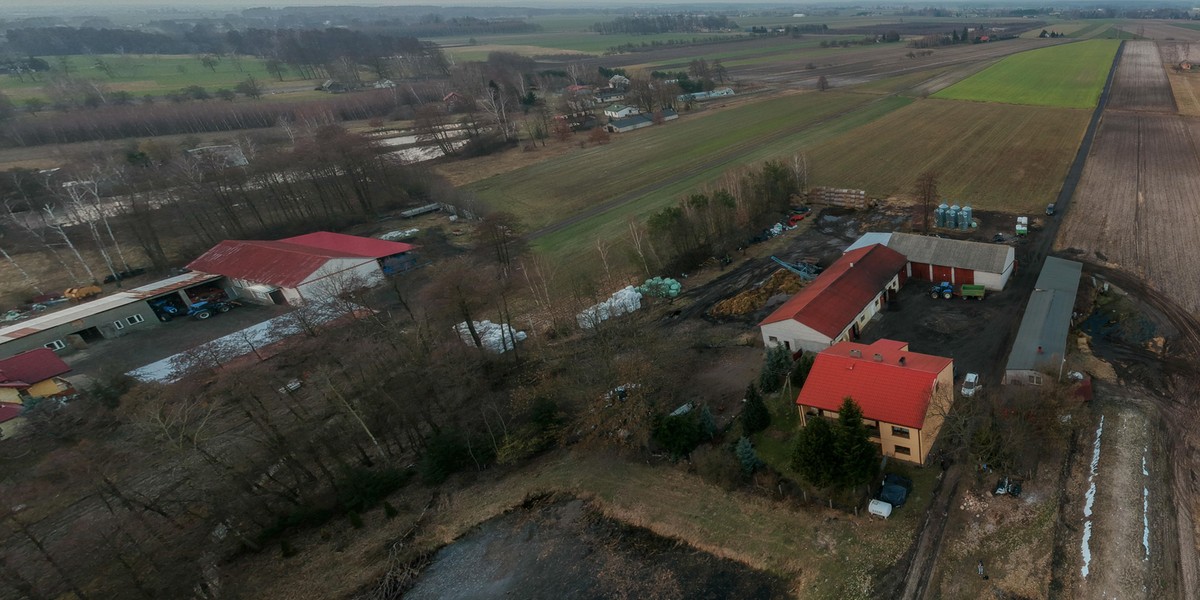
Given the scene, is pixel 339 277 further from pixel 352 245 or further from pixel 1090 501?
pixel 1090 501

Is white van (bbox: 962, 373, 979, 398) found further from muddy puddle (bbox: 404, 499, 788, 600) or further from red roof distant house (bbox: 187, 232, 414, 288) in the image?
red roof distant house (bbox: 187, 232, 414, 288)

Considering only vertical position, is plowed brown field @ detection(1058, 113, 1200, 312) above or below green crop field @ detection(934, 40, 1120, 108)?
below

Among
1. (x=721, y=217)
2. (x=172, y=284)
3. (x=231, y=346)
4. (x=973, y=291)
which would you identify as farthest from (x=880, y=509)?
(x=172, y=284)

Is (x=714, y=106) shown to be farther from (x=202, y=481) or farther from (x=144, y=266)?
(x=202, y=481)

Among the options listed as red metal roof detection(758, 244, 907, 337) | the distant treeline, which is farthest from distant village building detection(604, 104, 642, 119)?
red metal roof detection(758, 244, 907, 337)

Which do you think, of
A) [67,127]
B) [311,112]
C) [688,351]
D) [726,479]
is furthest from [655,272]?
[67,127]
